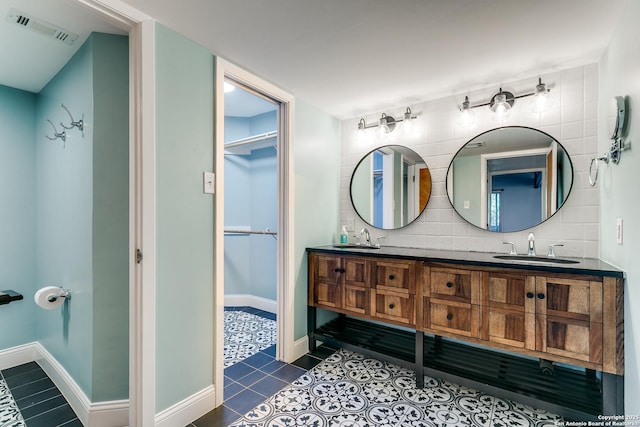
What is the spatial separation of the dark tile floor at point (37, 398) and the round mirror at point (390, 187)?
2.60 meters

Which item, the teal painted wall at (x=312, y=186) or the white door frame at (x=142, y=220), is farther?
the teal painted wall at (x=312, y=186)

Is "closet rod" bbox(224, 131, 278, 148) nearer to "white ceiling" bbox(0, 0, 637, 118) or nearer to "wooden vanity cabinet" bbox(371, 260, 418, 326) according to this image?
"white ceiling" bbox(0, 0, 637, 118)

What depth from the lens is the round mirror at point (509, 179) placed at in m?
2.10

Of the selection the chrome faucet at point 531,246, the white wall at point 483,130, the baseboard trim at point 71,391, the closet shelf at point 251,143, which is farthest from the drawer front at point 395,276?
the closet shelf at point 251,143

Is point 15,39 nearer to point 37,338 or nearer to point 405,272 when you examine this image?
point 37,338

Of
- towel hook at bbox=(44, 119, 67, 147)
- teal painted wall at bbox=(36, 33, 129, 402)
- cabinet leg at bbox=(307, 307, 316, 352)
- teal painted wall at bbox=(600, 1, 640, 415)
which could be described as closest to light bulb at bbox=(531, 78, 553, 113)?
teal painted wall at bbox=(600, 1, 640, 415)

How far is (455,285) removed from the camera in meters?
1.87

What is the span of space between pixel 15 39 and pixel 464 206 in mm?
3257

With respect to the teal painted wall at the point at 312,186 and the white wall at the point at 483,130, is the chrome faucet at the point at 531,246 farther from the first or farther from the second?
the teal painted wall at the point at 312,186

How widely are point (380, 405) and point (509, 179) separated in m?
1.89

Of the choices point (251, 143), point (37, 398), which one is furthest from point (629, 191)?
point (37, 398)

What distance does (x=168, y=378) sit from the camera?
63.2 inches

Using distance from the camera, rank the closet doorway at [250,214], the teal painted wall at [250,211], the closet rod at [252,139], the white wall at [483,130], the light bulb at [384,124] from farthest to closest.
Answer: the teal painted wall at [250,211] → the closet doorway at [250,214] → the closet rod at [252,139] → the light bulb at [384,124] → the white wall at [483,130]

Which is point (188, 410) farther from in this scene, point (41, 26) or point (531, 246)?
point (531, 246)
